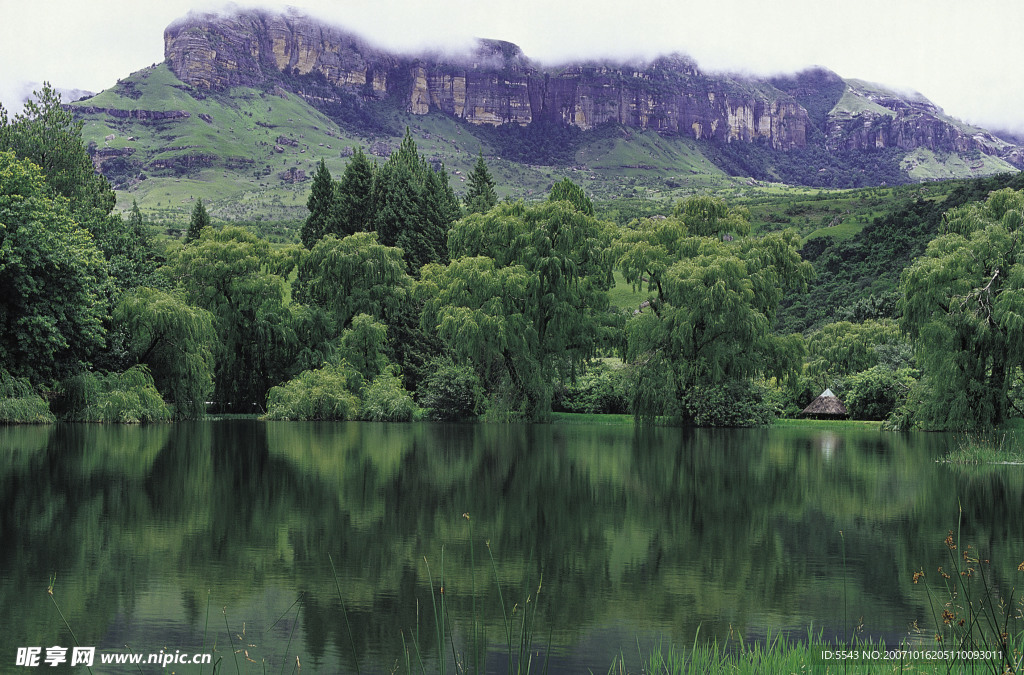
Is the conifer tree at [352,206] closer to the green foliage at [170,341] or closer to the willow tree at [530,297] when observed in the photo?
the willow tree at [530,297]

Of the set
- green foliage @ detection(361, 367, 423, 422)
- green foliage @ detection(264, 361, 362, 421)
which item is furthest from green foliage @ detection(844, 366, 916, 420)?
green foliage @ detection(264, 361, 362, 421)

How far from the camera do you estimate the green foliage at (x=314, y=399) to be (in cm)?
4306

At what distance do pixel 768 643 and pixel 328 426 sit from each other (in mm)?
33249

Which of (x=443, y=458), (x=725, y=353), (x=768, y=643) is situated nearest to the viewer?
(x=768, y=643)

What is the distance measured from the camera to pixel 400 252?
162ft

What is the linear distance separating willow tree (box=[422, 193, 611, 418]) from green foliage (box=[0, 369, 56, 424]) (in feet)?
54.4

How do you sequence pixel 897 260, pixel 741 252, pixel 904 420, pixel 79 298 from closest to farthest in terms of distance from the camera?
1. pixel 79 298
2. pixel 904 420
3. pixel 741 252
4. pixel 897 260

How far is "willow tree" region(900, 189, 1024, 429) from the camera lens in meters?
31.0

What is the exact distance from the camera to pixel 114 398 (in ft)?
113

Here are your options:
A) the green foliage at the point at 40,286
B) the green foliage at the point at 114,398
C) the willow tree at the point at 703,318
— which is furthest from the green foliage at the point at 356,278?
the green foliage at the point at 40,286

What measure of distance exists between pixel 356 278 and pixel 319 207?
59.5 ft

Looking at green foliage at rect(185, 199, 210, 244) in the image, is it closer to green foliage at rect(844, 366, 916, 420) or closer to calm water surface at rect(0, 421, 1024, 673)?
green foliage at rect(844, 366, 916, 420)

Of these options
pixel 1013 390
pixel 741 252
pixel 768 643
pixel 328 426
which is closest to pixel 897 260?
pixel 741 252

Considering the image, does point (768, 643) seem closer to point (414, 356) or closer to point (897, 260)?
point (414, 356)
